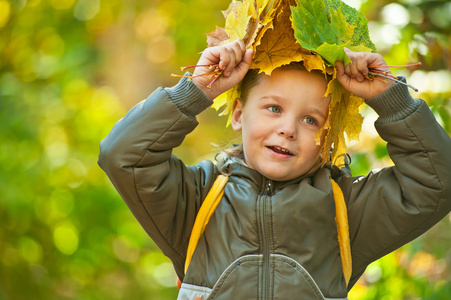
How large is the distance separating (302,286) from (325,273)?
0.38ft

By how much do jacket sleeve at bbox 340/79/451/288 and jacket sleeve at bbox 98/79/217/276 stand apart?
631mm

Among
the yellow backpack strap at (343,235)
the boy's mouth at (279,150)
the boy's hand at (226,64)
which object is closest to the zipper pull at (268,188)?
the boy's mouth at (279,150)

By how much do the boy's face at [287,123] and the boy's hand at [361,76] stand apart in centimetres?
11

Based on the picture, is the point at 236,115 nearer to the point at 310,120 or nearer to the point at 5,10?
the point at 310,120

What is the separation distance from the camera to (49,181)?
5164 mm

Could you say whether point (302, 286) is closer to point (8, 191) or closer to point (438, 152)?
point (438, 152)

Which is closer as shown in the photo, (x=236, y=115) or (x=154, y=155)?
(x=154, y=155)

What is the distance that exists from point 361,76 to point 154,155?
2.50 ft

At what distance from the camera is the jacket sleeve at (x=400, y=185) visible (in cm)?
209

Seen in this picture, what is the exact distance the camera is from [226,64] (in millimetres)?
2105

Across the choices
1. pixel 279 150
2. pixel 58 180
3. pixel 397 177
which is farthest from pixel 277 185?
pixel 58 180

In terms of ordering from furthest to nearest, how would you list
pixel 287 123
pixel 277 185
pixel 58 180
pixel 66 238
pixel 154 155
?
pixel 66 238 → pixel 58 180 → pixel 277 185 → pixel 287 123 → pixel 154 155

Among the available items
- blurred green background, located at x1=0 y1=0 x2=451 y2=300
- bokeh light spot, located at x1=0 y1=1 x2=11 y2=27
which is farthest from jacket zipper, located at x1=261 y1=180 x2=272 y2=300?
bokeh light spot, located at x1=0 y1=1 x2=11 y2=27

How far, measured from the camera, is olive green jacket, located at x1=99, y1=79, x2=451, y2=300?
206 centimetres
